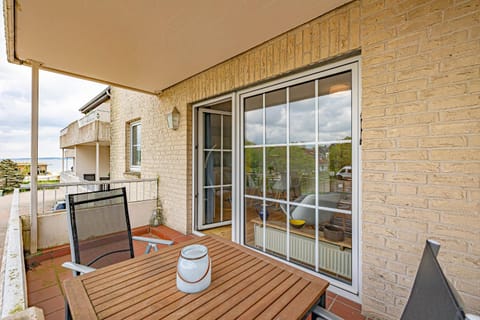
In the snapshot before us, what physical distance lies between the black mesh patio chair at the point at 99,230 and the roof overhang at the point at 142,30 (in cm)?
164

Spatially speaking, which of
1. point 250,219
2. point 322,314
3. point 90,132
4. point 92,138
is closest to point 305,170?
point 250,219

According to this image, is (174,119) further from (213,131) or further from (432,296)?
(432,296)

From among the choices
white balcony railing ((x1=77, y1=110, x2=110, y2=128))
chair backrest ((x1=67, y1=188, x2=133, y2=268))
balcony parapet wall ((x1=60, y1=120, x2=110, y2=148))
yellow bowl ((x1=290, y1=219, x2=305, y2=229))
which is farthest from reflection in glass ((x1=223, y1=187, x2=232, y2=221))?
white balcony railing ((x1=77, y1=110, x2=110, y2=128))

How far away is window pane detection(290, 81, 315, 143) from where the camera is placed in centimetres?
222

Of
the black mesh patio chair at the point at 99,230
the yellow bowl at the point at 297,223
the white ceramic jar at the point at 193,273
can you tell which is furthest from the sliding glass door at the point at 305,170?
the white ceramic jar at the point at 193,273

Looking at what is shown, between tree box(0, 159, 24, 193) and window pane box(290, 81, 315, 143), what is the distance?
8860 mm

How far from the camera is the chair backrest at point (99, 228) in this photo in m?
1.62

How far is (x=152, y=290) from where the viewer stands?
3.58ft

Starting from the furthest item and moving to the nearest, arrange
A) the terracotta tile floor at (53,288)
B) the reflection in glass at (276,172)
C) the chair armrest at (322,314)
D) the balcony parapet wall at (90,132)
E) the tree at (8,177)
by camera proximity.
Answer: the balcony parapet wall at (90,132) < the tree at (8,177) < the reflection in glass at (276,172) < the terracotta tile floor at (53,288) < the chair armrest at (322,314)

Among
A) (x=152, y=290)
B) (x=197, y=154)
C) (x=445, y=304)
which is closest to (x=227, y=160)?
(x=197, y=154)

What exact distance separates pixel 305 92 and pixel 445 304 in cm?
207

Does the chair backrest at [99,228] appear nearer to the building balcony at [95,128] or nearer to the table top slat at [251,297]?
the table top slat at [251,297]

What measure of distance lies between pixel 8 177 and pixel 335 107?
9.71 meters

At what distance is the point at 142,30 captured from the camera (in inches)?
87.2
